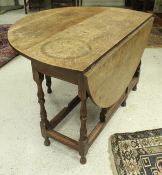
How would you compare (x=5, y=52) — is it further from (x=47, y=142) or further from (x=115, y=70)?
(x=115, y=70)

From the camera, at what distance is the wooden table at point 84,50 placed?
1.16 metres

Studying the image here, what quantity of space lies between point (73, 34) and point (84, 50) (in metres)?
0.27

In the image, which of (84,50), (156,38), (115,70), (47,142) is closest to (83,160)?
(47,142)

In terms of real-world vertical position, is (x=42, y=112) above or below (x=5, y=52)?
above

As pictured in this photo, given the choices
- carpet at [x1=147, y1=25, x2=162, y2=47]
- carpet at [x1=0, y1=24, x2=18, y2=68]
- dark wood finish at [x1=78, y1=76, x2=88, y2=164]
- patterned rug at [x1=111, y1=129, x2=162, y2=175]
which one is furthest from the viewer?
carpet at [x1=147, y1=25, x2=162, y2=47]

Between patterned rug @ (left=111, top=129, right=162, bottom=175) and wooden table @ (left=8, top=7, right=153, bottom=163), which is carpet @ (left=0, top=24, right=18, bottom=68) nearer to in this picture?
wooden table @ (left=8, top=7, right=153, bottom=163)

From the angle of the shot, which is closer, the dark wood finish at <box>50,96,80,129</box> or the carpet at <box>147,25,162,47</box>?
the dark wood finish at <box>50,96,80,129</box>

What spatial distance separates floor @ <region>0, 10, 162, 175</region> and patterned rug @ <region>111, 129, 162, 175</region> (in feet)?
0.20

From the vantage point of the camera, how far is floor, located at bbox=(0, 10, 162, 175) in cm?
150

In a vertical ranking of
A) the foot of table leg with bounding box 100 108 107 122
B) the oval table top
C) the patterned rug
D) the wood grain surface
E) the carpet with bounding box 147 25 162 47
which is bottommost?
the patterned rug

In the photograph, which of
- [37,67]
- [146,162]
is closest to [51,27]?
[37,67]

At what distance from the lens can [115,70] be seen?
1.39 metres

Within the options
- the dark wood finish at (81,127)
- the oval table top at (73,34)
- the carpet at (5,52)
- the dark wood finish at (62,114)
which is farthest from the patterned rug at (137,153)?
the carpet at (5,52)

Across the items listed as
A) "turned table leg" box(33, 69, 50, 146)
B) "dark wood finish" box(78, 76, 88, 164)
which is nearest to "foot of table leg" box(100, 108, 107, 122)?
"dark wood finish" box(78, 76, 88, 164)
